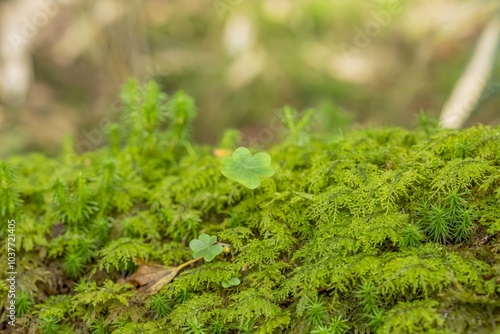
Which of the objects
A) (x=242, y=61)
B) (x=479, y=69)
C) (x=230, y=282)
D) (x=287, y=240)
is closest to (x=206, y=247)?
(x=230, y=282)

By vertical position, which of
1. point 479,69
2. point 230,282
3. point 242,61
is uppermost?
point 479,69

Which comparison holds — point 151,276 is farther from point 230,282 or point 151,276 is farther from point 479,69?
point 479,69

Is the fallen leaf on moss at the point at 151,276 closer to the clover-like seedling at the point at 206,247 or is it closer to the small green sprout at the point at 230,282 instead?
the clover-like seedling at the point at 206,247

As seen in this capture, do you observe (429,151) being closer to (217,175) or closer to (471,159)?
(471,159)

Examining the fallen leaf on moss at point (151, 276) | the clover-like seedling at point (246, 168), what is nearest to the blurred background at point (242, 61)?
the clover-like seedling at point (246, 168)

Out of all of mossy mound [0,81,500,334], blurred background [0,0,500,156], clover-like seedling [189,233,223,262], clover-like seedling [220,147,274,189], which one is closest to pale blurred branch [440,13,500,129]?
mossy mound [0,81,500,334]

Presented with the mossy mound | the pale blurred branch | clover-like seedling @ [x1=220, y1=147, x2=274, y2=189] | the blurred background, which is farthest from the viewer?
the blurred background

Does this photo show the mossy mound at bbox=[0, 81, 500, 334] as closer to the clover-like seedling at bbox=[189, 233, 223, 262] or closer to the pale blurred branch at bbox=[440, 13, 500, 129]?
the clover-like seedling at bbox=[189, 233, 223, 262]
